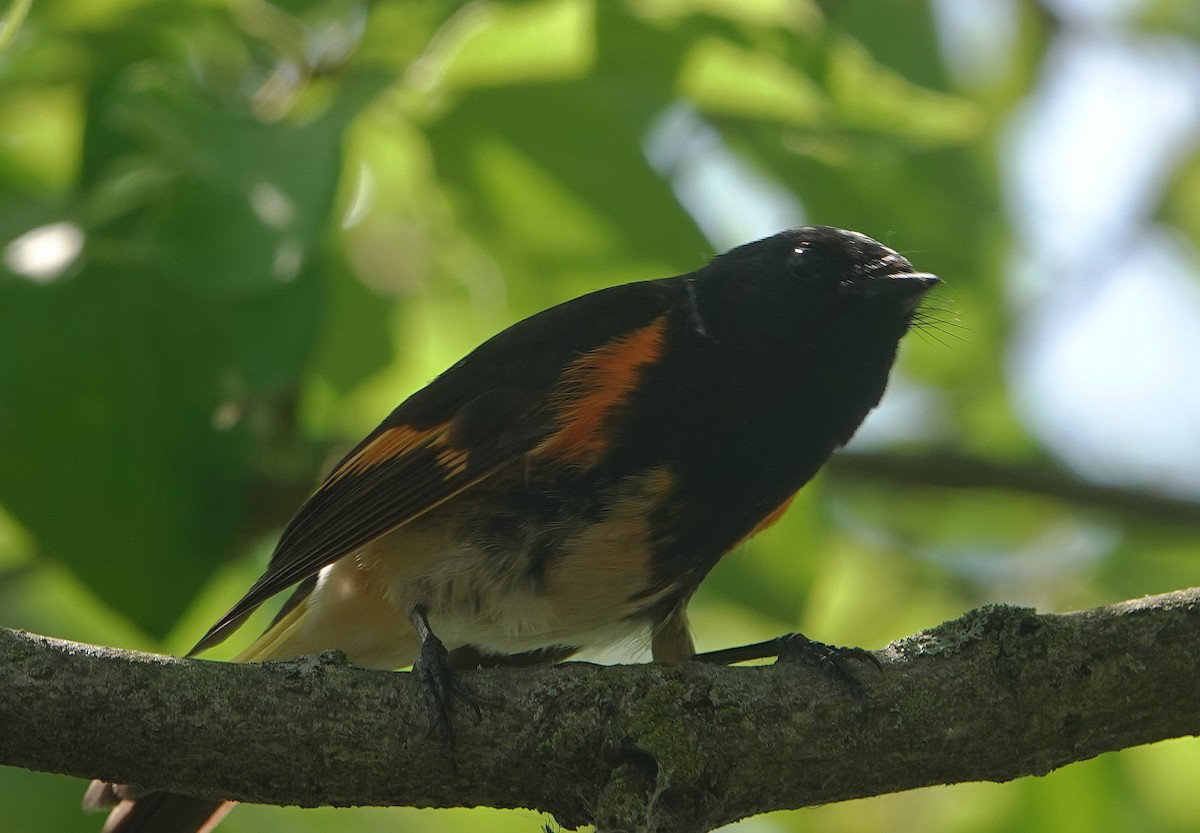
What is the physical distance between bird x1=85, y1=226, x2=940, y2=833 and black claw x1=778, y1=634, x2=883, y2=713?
16.0 inches

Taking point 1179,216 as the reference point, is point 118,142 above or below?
above

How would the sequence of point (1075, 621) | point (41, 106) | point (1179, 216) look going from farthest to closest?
1. point (1179, 216)
2. point (41, 106)
3. point (1075, 621)

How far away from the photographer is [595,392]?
11.3ft

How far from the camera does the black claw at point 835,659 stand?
8.66 ft

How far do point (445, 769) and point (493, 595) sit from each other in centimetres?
91

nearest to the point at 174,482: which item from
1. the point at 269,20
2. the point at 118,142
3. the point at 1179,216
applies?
the point at 118,142

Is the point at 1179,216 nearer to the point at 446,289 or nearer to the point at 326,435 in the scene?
the point at 446,289

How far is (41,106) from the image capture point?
3.74 meters

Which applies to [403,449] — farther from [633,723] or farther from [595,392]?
[633,723]

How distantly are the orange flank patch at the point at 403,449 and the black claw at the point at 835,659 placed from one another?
3.21 ft

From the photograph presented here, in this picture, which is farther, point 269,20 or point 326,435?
point 326,435

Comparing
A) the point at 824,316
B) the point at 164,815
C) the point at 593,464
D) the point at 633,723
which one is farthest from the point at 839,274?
the point at 164,815

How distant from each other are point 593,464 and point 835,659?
0.90 meters

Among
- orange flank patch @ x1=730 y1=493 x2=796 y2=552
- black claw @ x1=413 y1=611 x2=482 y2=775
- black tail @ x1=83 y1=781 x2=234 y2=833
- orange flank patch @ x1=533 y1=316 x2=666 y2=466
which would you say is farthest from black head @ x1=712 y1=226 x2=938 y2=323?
black tail @ x1=83 y1=781 x2=234 y2=833
